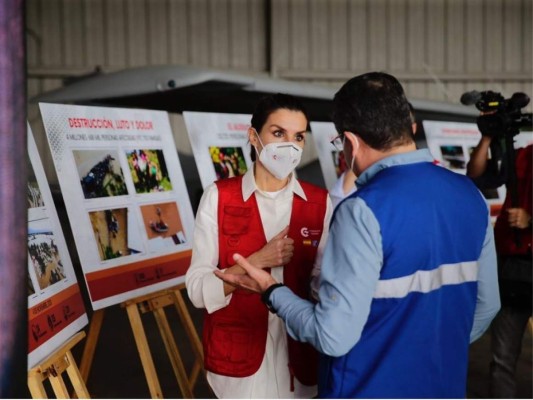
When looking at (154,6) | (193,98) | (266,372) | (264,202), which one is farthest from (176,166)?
(154,6)

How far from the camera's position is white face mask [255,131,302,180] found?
189 cm

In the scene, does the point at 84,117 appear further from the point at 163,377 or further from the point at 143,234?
the point at 163,377

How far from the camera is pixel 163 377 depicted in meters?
3.93

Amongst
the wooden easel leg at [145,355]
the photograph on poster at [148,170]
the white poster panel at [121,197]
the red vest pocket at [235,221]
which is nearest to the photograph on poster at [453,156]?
the white poster panel at [121,197]

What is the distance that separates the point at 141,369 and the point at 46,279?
2305 millimetres

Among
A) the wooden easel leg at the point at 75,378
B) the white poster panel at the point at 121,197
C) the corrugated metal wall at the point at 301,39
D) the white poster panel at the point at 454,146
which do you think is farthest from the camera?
the corrugated metal wall at the point at 301,39

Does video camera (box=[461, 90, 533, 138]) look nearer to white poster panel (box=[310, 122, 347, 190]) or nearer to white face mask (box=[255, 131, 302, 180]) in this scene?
white face mask (box=[255, 131, 302, 180])

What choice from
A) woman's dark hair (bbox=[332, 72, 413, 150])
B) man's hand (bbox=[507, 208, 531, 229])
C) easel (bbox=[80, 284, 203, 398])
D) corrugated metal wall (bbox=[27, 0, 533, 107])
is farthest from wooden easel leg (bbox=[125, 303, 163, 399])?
corrugated metal wall (bbox=[27, 0, 533, 107])

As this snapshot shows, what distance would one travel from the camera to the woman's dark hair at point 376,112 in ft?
4.26

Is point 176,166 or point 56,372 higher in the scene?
point 176,166

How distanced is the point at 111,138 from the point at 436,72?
30.4 ft

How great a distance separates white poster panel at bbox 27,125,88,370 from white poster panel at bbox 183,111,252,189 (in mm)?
1109

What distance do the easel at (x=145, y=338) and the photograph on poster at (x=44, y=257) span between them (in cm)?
47

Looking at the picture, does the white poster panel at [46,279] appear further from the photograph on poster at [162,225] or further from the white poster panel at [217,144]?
the white poster panel at [217,144]
